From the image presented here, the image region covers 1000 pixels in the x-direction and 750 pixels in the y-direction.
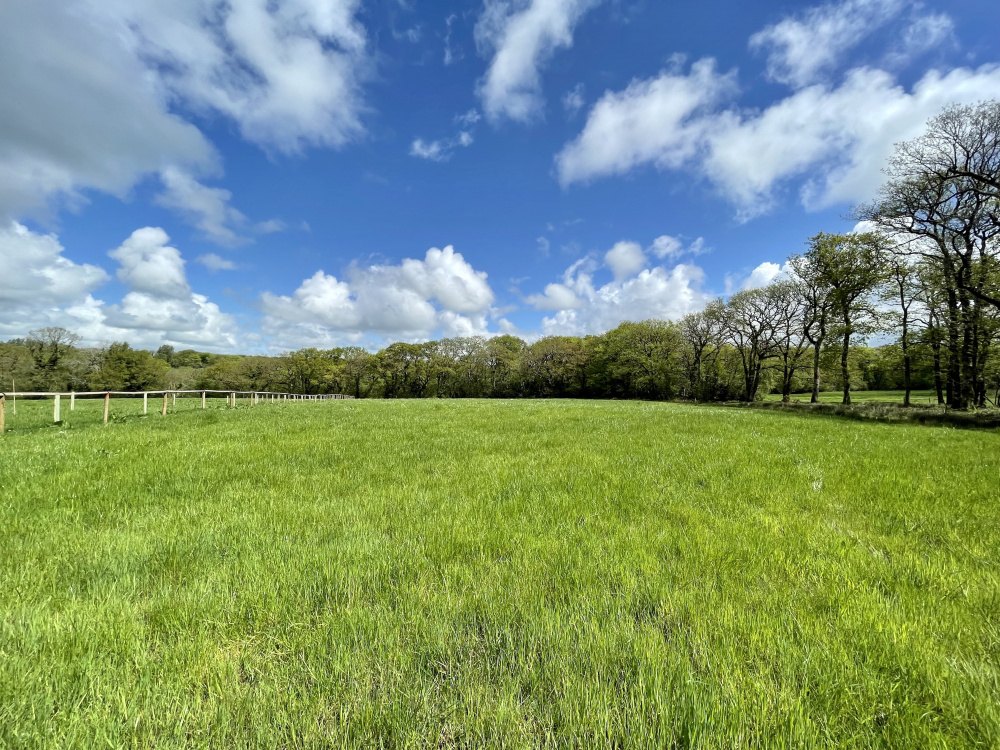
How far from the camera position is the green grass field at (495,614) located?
1.84 m

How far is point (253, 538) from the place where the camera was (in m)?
4.00

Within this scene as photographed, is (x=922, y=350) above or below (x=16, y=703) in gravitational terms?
above

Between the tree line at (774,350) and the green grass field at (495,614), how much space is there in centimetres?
2595

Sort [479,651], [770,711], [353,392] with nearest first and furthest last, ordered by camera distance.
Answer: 1. [770,711]
2. [479,651]
3. [353,392]

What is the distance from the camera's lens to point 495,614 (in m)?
2.69

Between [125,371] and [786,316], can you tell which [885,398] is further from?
[125,371]

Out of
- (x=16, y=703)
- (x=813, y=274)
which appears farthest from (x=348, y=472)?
(x=813, y=274)

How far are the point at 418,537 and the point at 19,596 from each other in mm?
3155

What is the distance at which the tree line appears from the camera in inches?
834

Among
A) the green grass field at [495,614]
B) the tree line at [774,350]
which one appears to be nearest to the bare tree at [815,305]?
the tree line at [774,350]

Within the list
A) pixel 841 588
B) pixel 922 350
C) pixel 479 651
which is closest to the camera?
pixel 479 651

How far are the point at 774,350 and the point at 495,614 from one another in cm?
5889

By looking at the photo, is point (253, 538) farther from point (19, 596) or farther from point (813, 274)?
point (813, 274)

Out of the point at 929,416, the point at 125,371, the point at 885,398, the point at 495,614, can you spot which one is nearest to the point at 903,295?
the point at 929,416
